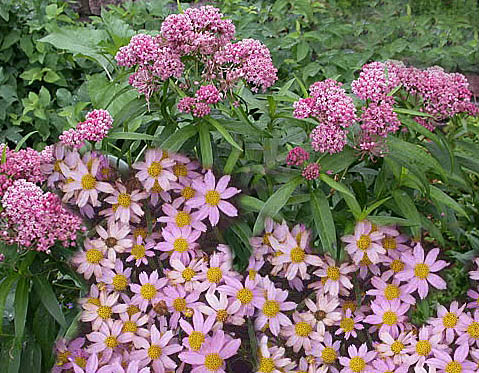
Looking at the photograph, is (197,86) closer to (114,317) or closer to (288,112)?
(288,112)

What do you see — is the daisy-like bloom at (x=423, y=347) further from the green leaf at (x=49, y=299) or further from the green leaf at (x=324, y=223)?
the green leaf at (x=49, y=299)

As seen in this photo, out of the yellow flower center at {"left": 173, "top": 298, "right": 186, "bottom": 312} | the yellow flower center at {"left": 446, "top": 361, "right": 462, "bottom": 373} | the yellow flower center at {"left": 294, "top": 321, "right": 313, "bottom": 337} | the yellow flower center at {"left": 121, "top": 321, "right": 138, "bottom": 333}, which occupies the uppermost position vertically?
the yellow flower center at {"left": 173, "top": 298, "right": 186, "bottom": 312}

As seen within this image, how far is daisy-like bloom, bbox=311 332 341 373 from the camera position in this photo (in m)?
1.04

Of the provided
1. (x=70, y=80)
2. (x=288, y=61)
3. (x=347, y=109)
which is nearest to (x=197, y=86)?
(x=347, y=109)

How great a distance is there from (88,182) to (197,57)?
0.30 meters

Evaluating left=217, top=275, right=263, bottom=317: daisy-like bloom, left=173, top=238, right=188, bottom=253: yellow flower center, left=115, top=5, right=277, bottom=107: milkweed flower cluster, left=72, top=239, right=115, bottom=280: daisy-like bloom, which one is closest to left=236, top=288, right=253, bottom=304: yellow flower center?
left=217, top=275, right=263, bottom=317: daisy-like bloom

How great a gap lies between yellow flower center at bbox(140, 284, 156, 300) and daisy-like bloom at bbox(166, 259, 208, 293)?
0.03 m

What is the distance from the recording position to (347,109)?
105 centimetres

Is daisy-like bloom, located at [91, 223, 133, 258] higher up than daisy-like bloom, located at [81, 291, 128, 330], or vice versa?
daisy-like bloom, located at [91, 223, 133, 258]

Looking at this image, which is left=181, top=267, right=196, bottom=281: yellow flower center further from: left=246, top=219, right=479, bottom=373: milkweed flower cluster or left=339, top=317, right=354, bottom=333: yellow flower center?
left=339, top=317, right=354, bottom=333: yellow flower center

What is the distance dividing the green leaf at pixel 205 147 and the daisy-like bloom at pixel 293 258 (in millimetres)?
176

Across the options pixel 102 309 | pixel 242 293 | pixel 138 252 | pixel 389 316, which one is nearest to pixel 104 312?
pixel 102 309

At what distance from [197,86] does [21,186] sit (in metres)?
0.36

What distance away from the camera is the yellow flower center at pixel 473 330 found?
1029 mm
